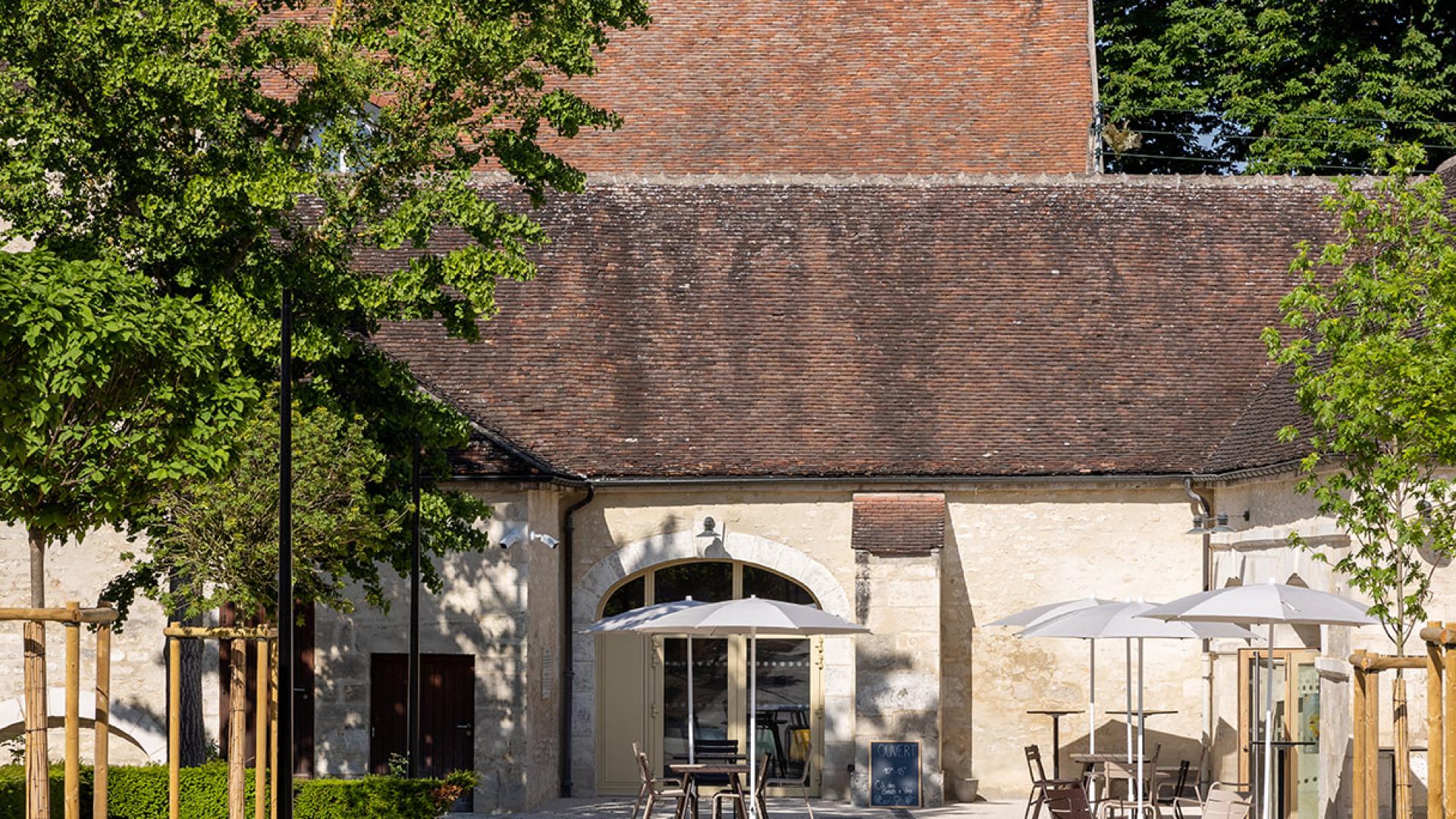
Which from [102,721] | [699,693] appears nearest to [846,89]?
[699,693]

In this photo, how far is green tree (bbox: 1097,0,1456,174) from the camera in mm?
31906

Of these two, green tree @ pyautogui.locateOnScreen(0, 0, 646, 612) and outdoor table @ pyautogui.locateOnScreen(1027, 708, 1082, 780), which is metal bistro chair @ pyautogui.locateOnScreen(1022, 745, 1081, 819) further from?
green tree @ pyautogui.locateOnScreen(0, 0, 646, 612)

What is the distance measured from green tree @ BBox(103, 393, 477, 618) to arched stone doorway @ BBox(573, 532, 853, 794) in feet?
20.9

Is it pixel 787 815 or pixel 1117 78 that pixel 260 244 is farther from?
pixel 1117 78

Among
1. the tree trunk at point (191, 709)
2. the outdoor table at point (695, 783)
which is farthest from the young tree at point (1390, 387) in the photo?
the tree trunk at point (191, 709)

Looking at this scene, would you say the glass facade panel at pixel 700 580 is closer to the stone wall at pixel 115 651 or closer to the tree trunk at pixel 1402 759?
the stone wall at pixel 115 651

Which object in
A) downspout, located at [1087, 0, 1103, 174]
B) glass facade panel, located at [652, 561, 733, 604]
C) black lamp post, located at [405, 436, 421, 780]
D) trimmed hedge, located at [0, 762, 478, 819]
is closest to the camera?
trimmed hedge, located at [0, 762, 478, 819]

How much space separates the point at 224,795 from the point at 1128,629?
7.40 m

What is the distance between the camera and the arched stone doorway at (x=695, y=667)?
21250mm

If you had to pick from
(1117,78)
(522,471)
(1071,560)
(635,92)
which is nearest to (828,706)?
(1071,560)

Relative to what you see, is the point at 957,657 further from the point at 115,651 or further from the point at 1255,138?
the point at 1255,138

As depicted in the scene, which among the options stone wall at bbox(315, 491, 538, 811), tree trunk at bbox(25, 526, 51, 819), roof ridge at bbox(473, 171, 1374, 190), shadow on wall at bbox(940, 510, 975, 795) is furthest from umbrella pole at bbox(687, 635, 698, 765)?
roof ridge at bbox(473, 171, 1374, 190)

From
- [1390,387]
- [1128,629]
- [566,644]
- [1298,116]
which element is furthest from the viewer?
[1298,116]

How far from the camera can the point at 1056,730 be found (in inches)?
773
